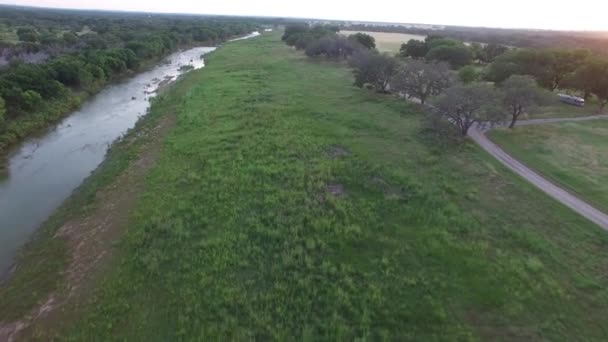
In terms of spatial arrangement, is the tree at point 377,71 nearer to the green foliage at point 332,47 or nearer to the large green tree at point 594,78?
the large green tree at point 594,78

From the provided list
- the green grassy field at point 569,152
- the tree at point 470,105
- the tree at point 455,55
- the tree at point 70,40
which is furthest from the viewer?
the tree at point 70,40

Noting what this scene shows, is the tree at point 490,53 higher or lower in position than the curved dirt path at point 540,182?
higher

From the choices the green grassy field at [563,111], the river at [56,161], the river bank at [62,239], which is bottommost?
the river at [56,161]

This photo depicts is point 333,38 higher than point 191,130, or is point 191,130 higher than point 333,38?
point 333,38

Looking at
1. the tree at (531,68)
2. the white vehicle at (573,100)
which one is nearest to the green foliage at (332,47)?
the tree at (531,68)

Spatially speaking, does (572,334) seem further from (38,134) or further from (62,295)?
(38,134)

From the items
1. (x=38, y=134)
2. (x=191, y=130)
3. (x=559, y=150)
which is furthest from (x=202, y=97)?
(x=559, y=150)
